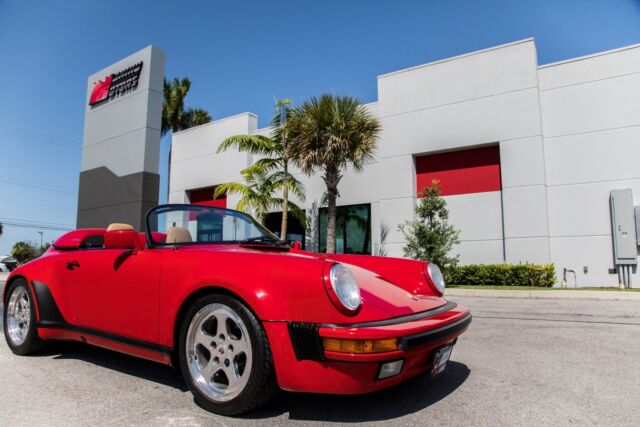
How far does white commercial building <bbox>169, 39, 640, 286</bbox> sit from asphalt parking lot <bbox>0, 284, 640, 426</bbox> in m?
9.93

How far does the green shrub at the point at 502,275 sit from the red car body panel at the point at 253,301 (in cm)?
1043

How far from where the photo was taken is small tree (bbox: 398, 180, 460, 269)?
12.8 meters

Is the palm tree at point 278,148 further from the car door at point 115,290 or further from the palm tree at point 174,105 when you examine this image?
the palm tree at point 174,105

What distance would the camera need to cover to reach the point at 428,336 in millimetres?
2205

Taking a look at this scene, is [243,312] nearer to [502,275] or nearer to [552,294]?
[552,294]

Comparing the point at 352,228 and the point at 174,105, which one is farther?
the point at 174,105

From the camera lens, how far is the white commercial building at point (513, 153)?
12781mm

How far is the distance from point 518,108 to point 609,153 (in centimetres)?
292

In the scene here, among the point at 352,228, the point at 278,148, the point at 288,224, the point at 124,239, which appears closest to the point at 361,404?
the point at 124,239

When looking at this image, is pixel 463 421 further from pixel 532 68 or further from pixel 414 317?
pixel 532 68

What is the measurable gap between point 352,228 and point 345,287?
48.5 ft

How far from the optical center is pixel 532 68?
13.6 metres

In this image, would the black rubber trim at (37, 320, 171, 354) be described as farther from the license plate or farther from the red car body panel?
the license plate

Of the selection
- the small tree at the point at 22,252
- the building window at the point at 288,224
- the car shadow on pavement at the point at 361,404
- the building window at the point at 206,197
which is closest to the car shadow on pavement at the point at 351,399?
the car shadow on pavement at the point at 361,404
